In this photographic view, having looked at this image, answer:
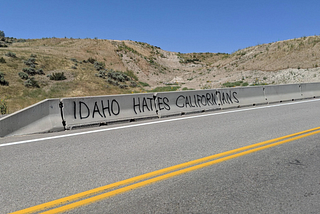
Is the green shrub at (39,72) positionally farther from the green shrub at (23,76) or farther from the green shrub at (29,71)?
the green shrub at (23,76)

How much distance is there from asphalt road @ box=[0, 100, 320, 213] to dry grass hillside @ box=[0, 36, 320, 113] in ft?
27.4

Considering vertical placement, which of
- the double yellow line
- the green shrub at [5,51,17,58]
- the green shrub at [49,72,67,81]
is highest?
the green shrub at [5,51,17,58]

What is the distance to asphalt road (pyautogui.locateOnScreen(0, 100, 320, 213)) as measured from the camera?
330 cm

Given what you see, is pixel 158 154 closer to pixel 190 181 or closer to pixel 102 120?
pixel 190 181

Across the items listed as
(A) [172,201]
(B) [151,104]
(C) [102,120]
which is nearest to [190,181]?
(A) [172,201]

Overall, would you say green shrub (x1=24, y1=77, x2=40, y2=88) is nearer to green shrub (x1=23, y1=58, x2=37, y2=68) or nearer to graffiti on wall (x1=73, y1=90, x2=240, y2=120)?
green shrub (x1=23, y1=58, x2=37, y2=68)

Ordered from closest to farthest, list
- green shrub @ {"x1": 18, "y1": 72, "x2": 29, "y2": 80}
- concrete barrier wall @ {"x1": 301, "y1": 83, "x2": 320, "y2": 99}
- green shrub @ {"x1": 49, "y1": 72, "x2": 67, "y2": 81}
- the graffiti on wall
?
the graffiti on wall < concrete barrier wall @ {"x1": 301, "y1": 83, "x2": 320, "y2": 99} < green shrub @ {"x1": 18, "y1": 72, "x2": 29, "y2": 80} < green shrub @ {"x1": 49, "y1": 72, "x2": 67, "y2": 81}

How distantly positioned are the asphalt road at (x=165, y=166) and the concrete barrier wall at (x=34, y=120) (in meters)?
0.36

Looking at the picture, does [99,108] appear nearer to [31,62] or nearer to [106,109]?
[106,109]

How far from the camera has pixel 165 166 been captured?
453cm

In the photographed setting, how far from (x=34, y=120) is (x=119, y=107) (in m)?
2.79

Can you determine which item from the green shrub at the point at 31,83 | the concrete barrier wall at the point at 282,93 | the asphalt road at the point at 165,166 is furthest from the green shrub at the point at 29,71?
the concrete barrier wall at the point at 282,93

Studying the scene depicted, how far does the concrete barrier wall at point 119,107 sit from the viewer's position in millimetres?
7180

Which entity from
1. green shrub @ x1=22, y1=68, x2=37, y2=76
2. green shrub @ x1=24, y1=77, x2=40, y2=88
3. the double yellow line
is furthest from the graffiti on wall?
green shrub @ x1=22, y1=68, x2=37, y2=76
